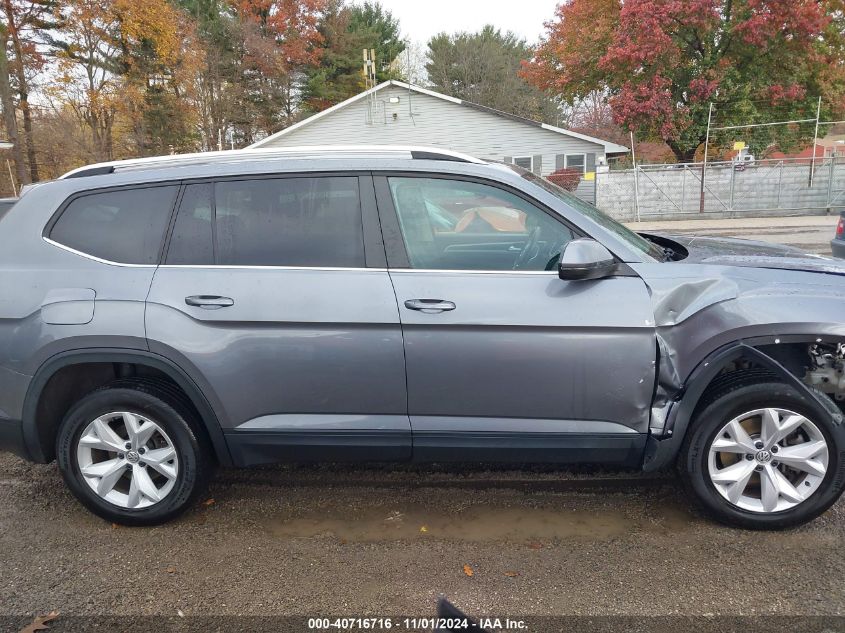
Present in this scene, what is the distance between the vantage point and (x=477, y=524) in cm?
297

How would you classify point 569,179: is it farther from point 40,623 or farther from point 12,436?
point 40,623

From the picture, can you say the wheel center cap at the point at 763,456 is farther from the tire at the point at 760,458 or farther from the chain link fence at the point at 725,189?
the chain link fence at the point at 725,189

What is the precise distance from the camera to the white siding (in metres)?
25.8

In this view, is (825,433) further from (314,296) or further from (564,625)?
(314,296)

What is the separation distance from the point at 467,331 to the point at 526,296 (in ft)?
1.03

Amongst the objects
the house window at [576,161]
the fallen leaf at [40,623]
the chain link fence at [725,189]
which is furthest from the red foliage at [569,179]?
the fallen leaf at [40,623]

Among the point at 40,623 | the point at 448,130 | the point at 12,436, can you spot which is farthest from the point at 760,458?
the point at 448,130

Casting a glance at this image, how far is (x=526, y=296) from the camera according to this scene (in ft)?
8.96

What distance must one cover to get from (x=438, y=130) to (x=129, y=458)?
2492cm

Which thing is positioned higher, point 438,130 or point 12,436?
point 438,130

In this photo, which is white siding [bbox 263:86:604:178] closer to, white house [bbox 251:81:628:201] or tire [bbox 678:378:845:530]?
white house [bbox 251:81:628:201]

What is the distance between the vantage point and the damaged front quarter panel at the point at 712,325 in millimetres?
2695

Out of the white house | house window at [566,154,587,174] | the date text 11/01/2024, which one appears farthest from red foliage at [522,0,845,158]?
the date text 11/01/2024

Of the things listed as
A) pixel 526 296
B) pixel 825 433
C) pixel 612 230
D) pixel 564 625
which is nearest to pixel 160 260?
pixel 526 296
